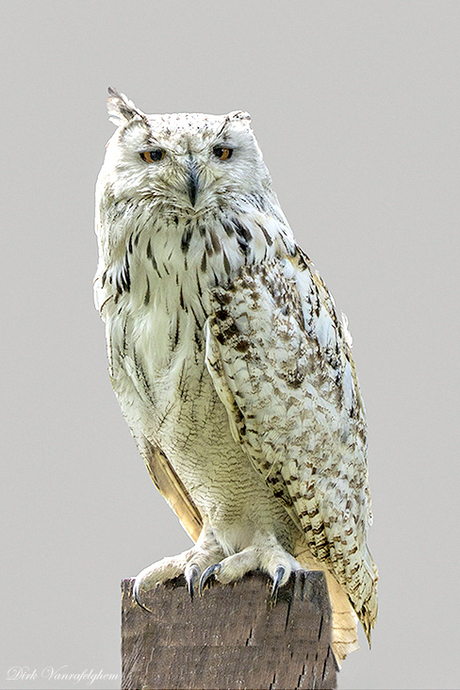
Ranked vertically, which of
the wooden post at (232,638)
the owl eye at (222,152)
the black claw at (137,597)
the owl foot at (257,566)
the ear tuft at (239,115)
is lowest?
the wooden post at (232,638)

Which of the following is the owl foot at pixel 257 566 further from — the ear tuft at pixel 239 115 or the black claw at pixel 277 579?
the ear tuft at pixel 239 115

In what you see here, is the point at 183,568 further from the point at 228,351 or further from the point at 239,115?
the point at 239,115

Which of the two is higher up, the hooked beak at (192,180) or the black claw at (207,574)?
the hooked beak at (192,180)

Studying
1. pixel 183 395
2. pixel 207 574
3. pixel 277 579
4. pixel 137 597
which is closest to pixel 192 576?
pixel 207 574

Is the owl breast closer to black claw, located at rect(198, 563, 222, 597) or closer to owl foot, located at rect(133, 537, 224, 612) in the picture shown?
owl foot, located at rect(133, 537, 224, 612)

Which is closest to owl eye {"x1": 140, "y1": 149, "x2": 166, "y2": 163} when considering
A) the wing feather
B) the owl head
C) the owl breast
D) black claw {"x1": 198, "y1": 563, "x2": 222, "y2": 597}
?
the owl head

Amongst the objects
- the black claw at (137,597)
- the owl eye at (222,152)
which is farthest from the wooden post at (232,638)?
the owl eye at (222,152)

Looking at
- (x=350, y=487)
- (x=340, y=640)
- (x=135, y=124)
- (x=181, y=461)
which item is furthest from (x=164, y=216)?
(x=340, y=640)
